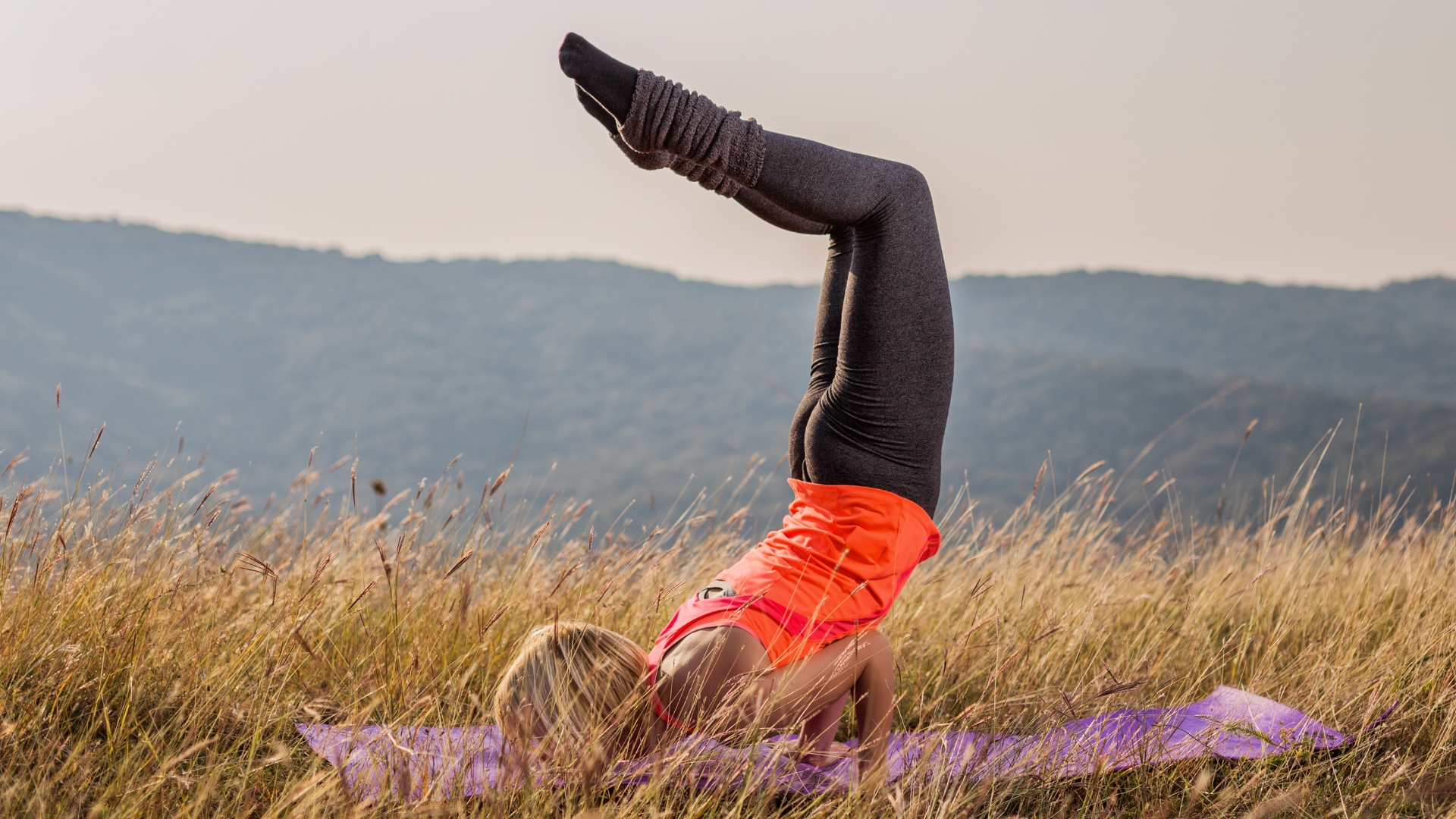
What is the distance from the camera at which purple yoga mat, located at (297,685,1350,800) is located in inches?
68.8

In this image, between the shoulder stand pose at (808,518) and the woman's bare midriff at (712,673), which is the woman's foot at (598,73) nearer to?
the shoulder stand pose at (808,518)

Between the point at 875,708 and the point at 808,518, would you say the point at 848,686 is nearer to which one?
the point at 875,708

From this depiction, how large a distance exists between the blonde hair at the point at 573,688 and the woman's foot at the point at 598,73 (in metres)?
1.05

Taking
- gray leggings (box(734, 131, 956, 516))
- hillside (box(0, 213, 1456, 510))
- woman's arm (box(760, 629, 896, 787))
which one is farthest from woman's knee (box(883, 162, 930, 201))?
hillside (box(0, 213, 1456, 510))

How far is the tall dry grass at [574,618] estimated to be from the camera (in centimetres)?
191

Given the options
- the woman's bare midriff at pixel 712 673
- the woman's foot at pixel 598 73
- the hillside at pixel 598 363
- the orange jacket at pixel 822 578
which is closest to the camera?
the woman's foot at pixel 598 73

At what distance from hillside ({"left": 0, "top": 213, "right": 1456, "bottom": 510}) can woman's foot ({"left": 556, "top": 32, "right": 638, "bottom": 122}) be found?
229 ft

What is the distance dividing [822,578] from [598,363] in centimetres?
10999

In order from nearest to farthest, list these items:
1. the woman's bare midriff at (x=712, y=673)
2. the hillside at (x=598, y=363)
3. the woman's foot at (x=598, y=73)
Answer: the woman's foot at (x=598, y=73)
the woman's bare midriff at (x=712, y=673)
the hillside at (x=598, y=363)

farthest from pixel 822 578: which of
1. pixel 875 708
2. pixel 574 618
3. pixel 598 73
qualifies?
pixel 574 618

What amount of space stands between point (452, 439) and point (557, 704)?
9652 cm

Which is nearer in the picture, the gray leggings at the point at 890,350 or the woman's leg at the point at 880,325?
the woman's leg at the point at 880,325

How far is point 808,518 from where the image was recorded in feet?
6.90

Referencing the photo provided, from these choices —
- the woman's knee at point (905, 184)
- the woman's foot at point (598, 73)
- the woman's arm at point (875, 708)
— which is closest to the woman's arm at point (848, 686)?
the woman's arm at point (875, 708)
